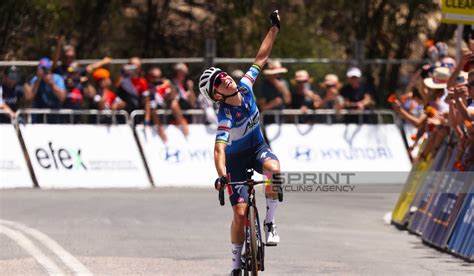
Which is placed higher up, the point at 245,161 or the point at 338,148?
the point at 245,161

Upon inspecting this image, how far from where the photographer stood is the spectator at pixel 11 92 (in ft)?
71.6

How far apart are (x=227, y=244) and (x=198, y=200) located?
5.38 meters

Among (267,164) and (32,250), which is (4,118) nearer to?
(32,250)

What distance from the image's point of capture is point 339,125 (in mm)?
23188

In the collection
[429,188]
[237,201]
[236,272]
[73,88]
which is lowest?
[73,88]

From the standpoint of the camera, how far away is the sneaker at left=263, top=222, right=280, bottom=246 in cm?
1100

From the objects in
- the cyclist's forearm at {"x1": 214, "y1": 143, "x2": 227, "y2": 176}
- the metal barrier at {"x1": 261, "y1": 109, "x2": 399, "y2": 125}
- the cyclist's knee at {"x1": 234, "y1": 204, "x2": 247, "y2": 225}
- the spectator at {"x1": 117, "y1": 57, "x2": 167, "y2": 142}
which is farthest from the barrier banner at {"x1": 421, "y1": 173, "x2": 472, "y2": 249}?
the spectator at {"x1": 117, "y1": 57, "x2": 167, "y2": 142}

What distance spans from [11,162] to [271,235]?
11353 millimetres

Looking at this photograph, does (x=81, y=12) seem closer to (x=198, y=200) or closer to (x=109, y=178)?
(x=109, y=178)

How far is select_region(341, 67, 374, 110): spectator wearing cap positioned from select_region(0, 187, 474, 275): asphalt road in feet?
6.26

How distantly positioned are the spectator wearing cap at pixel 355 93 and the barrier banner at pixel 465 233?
370 inches

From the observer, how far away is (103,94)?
22.5m

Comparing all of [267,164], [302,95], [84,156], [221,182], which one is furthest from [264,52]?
[302,95]

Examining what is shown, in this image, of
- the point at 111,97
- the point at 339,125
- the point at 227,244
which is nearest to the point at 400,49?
the point at 339,125
